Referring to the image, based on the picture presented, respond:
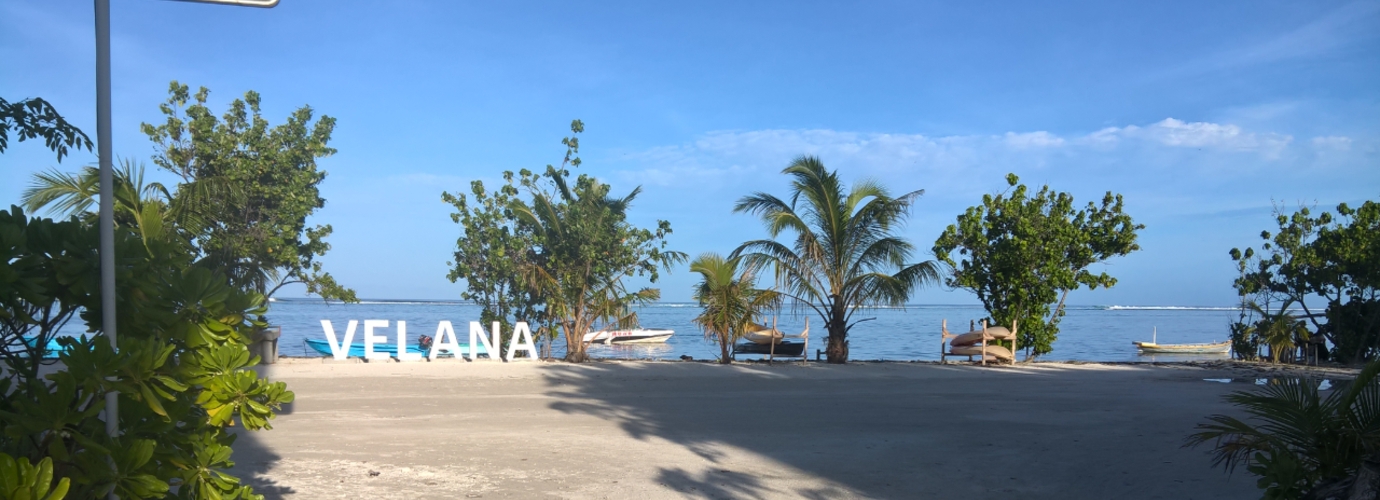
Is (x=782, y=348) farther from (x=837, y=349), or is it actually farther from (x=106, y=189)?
(x=106, y=189)

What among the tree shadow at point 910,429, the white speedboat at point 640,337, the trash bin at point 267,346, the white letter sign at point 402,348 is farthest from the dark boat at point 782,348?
the white speedboat at point 640,337

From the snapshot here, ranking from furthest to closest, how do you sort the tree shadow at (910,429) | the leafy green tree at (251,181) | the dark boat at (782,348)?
the dark boat at (782,348) → the leafy green tree at (251,181) → the tree shadow at (910,429)

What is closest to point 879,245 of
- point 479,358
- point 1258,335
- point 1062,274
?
point 1062,274

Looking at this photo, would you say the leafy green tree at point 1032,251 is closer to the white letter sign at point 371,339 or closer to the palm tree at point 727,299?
the palm tree at point 727,299

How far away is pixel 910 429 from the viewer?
9.30 metres

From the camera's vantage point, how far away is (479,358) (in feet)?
59.2

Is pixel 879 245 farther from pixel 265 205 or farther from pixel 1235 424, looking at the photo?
pixel 1235 424

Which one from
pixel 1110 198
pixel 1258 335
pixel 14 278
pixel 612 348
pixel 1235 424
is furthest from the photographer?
pixel 612 348

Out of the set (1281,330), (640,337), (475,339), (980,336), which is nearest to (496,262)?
(475,339)

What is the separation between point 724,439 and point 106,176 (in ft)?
20.4

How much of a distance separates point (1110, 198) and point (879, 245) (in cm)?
557

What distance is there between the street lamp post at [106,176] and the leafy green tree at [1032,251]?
1736cm

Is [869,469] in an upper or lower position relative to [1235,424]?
lower

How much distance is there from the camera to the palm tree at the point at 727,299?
1741cm
